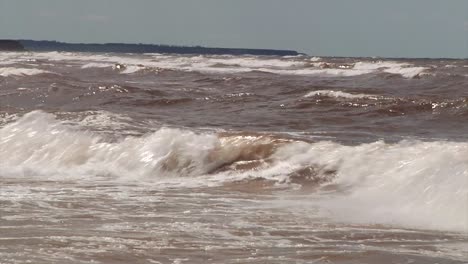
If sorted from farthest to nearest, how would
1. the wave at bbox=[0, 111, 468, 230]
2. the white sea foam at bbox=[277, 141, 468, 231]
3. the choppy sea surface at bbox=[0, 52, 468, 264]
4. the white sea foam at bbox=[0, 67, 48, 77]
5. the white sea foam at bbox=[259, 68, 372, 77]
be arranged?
the white sea foam at bbox=[259, 68, 372, 77] < the white sea foam at bbox=[0, 67, 48, 77] < the wave at bbox=[0, 111, 468, 230] < the white sea foam at bbox=[277, 141, 468, 231] < the choppy sea surface at bbox=[0, 52, 468, 264]

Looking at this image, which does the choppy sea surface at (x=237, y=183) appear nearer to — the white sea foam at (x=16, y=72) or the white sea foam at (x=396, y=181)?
the white sea foam at (x=396, y=181)

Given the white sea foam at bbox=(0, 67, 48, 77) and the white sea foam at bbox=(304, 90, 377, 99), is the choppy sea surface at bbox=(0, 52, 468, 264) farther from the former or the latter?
the white sea foam at bbox=(0, 67, 48, 77)

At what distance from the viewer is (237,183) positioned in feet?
34.5

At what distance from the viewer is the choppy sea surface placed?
6.63 meters

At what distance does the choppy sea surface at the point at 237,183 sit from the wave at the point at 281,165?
0.02 meters

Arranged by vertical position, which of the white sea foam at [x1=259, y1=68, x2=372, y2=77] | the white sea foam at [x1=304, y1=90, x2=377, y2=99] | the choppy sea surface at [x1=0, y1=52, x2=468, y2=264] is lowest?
the choppy sea surface at [x1=0, y1=52, x2=468, y2=264]

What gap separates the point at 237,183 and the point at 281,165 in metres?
0.97

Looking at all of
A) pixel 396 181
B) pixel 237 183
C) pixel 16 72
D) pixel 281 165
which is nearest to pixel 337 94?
pixel 281 165

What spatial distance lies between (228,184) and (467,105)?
32.4 ft

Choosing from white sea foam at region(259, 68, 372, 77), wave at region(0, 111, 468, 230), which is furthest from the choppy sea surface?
white sea foam at region(259, 68, 372, 77)

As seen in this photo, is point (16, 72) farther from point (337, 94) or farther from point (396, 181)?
point (396, 181)

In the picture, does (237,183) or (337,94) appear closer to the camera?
(237,183)

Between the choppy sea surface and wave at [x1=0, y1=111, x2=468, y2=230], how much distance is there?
0.07ft

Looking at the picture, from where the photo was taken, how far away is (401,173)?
32.5ft
